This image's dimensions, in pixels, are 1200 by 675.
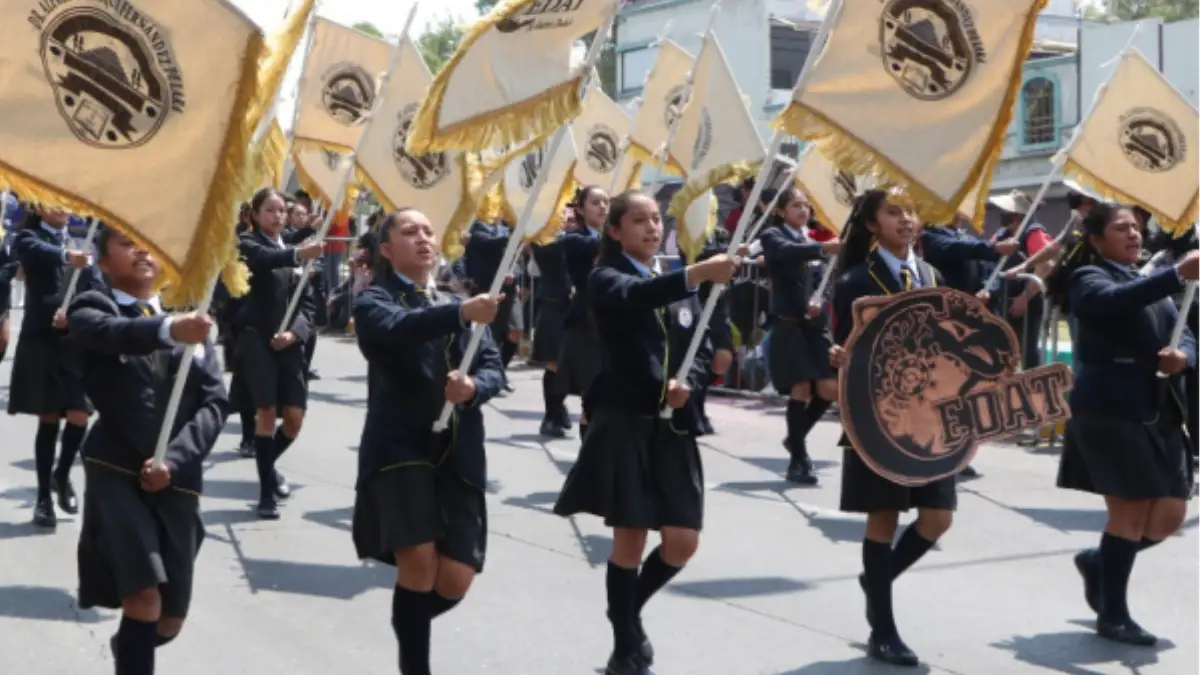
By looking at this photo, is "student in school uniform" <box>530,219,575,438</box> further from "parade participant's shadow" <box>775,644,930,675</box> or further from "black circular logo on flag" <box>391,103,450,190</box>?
"parade participant's shadow" <box>775,644,930,675</box>

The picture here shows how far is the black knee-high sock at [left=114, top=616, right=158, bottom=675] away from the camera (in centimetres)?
526

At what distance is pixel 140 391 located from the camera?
541 centimetres

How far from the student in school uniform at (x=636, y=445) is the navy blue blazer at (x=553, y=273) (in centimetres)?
710

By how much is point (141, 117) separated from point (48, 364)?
4.54 metres

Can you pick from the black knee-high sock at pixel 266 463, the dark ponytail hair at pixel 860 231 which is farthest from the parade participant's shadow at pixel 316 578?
the dark ponytail hair at pixel 860 231

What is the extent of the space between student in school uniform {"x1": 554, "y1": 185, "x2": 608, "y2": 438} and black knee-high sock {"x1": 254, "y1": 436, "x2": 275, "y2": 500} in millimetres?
2104

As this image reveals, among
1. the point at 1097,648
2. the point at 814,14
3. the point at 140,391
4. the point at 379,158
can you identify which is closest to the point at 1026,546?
the point at 1097,648

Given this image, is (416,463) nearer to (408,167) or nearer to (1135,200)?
(408,167)

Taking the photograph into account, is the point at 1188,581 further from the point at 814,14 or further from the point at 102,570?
the point at 814,14

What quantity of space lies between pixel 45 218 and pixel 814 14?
32.8 meters

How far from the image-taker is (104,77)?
521cm

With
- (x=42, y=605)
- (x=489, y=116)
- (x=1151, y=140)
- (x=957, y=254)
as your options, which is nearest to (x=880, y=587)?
(x=489, y=116)

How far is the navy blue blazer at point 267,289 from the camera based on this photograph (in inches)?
387

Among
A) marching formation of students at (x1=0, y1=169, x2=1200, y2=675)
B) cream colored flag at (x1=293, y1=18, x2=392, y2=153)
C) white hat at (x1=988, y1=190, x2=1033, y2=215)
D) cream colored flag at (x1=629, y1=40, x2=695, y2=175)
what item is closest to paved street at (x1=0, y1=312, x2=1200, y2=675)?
marching formation of students at (x1=0, y1=169, x2=1200, y2=675)
